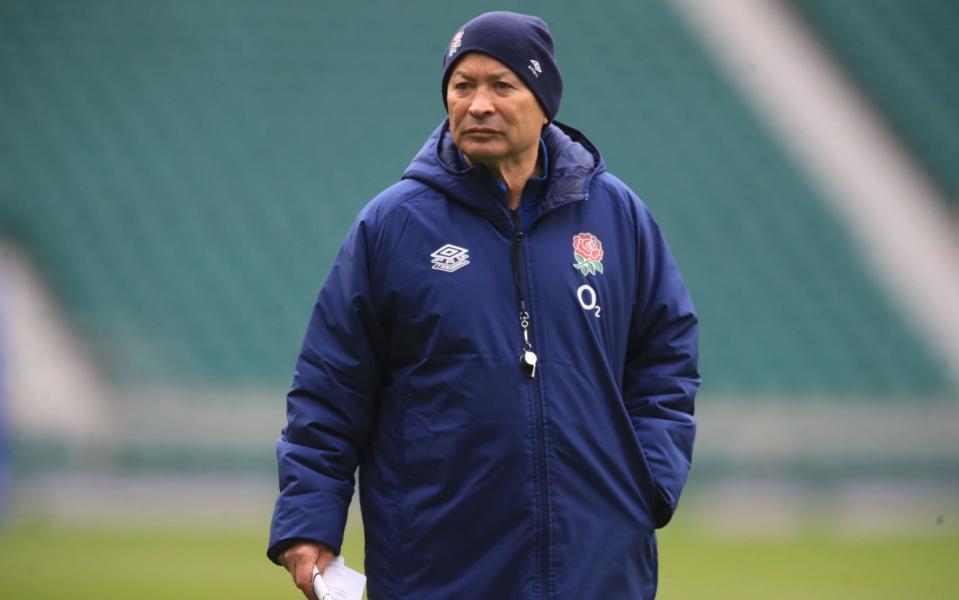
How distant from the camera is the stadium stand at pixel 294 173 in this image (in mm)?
6578

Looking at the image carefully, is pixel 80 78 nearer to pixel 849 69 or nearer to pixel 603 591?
pixel 849 69

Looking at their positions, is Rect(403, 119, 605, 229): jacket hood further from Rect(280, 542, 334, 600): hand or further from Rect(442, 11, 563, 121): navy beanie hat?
Rect(280, 542, 334, 600): hand

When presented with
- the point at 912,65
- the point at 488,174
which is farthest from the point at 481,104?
the point at 912,65

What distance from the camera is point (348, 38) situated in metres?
6.96

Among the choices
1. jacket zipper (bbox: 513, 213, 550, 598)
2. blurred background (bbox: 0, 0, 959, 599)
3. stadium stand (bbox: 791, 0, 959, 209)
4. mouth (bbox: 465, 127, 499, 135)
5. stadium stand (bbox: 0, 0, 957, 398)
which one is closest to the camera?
jacket zipper (bbox: 513, 213, 550, 598)

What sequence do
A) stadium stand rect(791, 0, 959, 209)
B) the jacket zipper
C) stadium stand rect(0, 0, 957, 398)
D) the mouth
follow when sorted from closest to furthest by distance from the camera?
the jacket zipper < the mouth < stadium stand rect(0, 0, 957, 398) < stadium stand rect(791, 0, 959, 209)

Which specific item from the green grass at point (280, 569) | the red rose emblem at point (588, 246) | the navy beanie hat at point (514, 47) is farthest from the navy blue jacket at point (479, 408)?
the green grass at point (280, 569)

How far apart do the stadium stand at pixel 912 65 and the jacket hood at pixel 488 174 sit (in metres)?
5.62

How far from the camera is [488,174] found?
217cm

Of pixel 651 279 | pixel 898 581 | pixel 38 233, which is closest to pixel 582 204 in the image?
pixel 651 279

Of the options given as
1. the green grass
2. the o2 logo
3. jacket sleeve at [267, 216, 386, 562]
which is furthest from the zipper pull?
the green grass

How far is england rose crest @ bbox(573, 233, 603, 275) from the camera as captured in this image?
7.06ft

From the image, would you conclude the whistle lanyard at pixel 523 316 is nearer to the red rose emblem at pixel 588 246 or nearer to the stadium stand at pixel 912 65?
the red rose emblem at pixel 588 246

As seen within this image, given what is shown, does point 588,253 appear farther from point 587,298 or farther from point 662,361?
point 662,361
